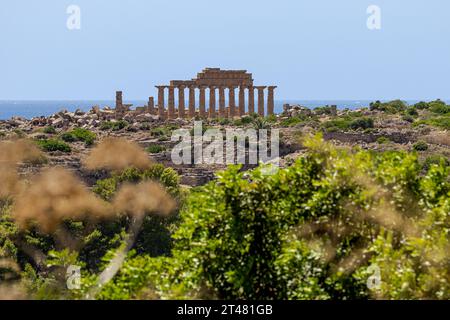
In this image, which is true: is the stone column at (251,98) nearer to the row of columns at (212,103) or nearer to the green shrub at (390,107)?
the row of columns at (212,103)

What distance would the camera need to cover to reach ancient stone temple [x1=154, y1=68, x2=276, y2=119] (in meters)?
114

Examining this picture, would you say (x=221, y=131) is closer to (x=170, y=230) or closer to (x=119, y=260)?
(x=170, y=230)

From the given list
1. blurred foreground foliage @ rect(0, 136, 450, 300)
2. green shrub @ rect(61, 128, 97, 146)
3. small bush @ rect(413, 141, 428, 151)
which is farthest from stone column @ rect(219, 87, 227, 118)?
blurred foreground foliage @ rect(0, 136, 450, 300)

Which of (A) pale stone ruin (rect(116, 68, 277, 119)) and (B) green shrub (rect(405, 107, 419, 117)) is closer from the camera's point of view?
(B) green shrub (rect(405, 107, 419, 117))

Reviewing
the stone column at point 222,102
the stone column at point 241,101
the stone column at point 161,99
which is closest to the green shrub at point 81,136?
the stone column at point 161,99

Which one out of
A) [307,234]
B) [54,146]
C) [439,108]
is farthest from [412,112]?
[307,234]

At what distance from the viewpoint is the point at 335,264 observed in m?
22.2

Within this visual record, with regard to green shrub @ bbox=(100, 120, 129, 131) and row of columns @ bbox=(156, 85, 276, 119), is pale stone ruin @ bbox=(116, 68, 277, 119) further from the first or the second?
green shrub @ bbox=(100, 120, 129, 131)

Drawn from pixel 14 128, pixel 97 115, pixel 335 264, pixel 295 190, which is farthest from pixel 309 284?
pixel 97 115

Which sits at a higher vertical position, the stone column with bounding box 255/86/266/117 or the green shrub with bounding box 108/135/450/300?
the green shrub with bounding box 108/135/450/300

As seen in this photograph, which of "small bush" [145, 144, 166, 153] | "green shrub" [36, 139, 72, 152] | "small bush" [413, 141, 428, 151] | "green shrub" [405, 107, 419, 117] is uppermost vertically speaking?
"green shrub" [405, 107, 419, 117]

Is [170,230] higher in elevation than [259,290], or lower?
lower

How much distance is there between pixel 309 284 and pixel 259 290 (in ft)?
3.42

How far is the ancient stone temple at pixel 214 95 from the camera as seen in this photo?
114 metres
